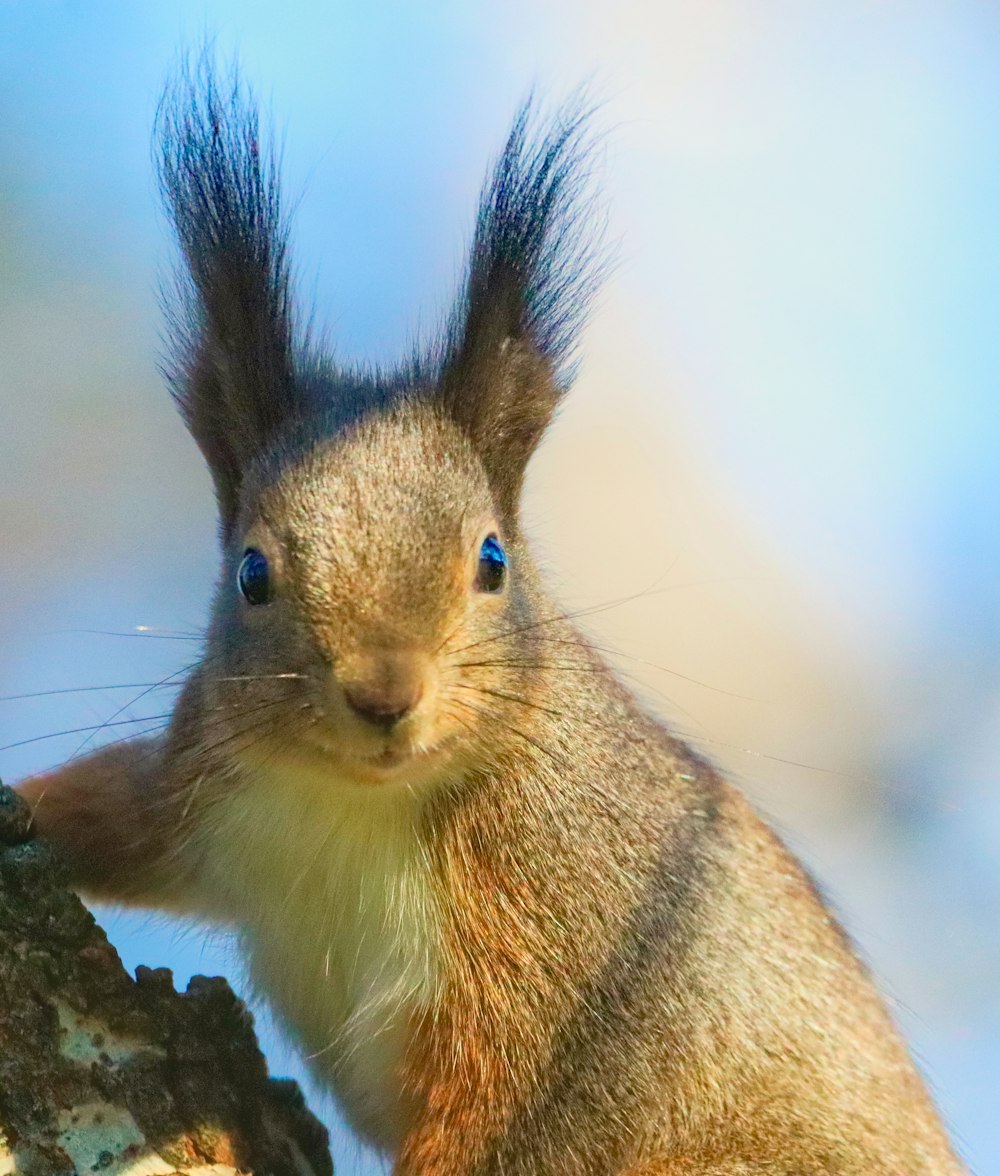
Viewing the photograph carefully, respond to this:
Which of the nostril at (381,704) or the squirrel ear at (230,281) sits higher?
the squirrel ear at (230,281)

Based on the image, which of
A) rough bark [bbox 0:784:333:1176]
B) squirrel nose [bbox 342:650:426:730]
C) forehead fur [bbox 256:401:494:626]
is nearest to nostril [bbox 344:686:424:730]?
squirrel nose [bbox 342:650:426:730]

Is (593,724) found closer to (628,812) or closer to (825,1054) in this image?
(628,812)

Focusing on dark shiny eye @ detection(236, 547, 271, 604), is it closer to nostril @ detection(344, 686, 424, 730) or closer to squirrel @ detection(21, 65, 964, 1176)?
squirrel @ detection(21, 65, 964, 1176)

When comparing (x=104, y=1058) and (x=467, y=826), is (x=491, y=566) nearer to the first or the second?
(x=467, y=826)

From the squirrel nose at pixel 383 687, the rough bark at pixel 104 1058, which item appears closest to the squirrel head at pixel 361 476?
the squirrel nose at pixel 383 687

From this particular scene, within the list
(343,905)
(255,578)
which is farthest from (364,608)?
(343,905)

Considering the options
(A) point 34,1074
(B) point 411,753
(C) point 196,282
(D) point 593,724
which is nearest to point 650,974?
(D) point 593,724

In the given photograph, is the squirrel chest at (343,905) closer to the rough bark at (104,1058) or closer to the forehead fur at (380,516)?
the rough bark at (104,1058)

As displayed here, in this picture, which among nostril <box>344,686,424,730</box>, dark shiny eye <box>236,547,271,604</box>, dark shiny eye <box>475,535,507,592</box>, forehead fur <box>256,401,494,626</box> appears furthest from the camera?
dark shiny eye <box>475,535,507,592</box>

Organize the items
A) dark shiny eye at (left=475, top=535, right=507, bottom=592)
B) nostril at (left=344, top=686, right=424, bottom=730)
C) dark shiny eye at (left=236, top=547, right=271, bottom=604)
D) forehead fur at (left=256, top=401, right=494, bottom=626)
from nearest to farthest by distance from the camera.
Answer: nostril at (left=344, top=686, right=424, bottom=730), forehead fur at (left=256, top=401, right=494, bottom=626), dark shiny eye at (left=236, top=547, right=271, bottom=604), dark shiny eye at (left=475, top=535, right=507, bottom=592)
